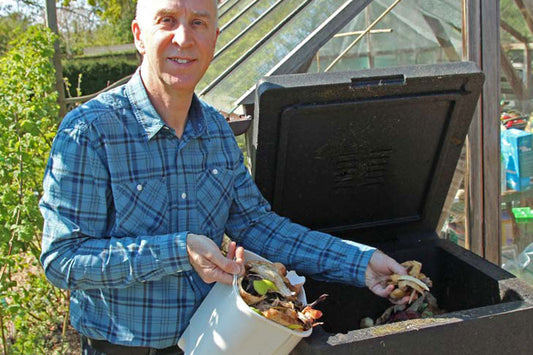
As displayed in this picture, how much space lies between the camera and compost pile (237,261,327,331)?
1.55m

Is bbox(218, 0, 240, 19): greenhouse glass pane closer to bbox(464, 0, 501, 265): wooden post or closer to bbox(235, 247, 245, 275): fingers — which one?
bbox(464, 0, 501, 265): wooden post

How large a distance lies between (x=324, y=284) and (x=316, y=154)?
55 centimetres

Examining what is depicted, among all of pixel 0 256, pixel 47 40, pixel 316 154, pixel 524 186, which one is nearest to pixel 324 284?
pixel 316 154

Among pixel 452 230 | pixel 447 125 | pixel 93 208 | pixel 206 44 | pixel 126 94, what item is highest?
pixel 206 44

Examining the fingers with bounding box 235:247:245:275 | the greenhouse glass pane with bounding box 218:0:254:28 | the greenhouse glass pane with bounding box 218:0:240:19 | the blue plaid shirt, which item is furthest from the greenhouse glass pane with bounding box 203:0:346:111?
the greenhouse glass pane with bounding box 218:0:240:19

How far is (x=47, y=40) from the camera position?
11.9 feet

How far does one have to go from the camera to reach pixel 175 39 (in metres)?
1.68

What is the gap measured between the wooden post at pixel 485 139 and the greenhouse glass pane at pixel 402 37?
6.6 inches

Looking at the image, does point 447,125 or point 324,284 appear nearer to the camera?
point 447,125

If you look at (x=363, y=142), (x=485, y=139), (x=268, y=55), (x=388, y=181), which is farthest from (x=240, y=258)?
(x=485, y=139)

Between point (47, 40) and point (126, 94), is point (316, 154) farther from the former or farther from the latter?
point (47, 40)

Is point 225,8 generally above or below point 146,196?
above

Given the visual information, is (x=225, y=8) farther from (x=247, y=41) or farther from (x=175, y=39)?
(x=175, y=39)

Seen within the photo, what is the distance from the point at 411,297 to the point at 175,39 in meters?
1.07
